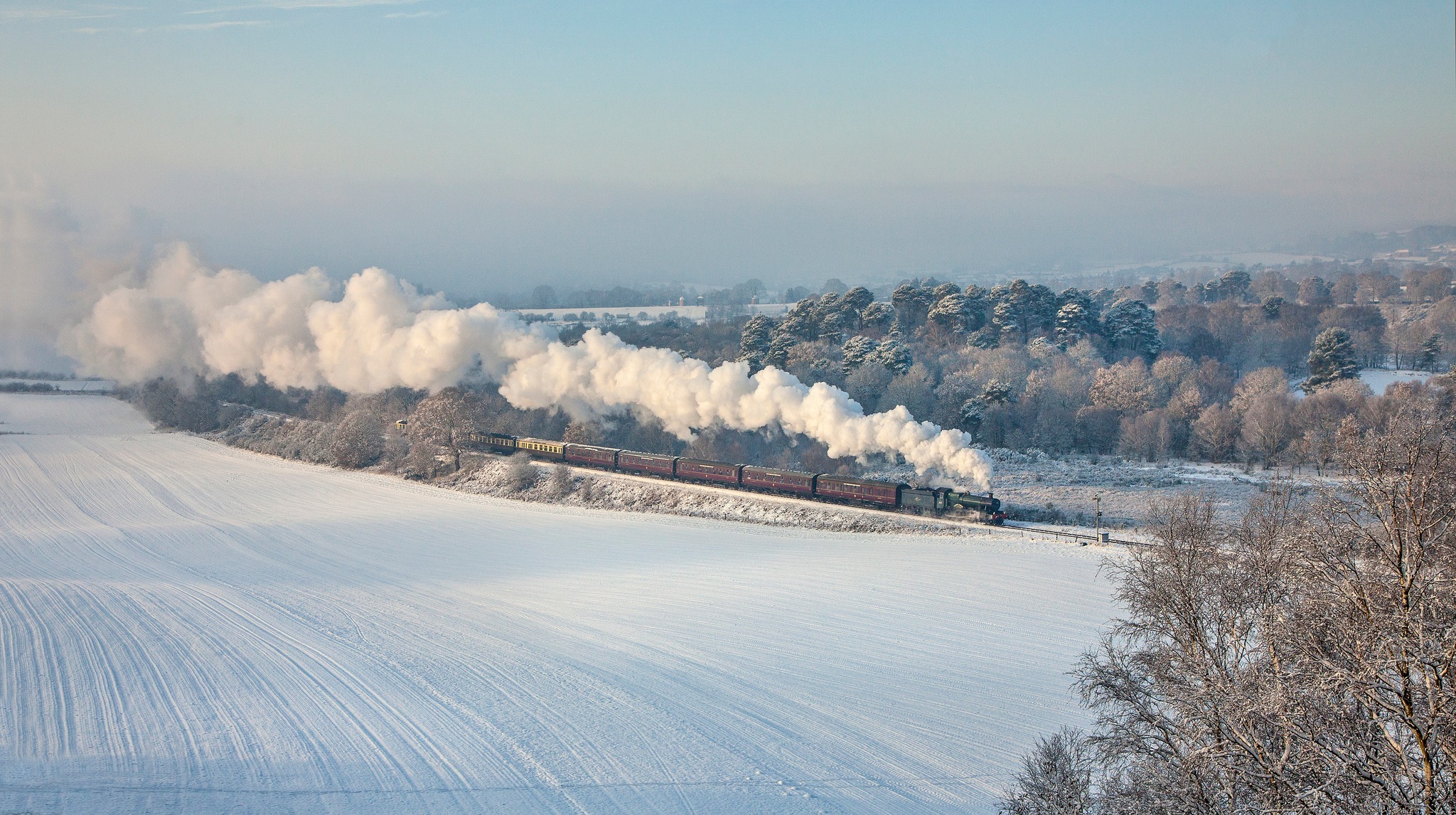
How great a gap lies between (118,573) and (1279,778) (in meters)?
43.3

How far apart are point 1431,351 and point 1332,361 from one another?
20.1 metres

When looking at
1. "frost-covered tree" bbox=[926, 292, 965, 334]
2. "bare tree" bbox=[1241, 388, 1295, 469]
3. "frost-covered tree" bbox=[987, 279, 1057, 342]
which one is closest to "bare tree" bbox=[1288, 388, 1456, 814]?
"bare tree" bbox=[1241, 388, 1295, 469]

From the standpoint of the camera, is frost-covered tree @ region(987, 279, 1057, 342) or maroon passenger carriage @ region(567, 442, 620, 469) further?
frost-covered tree @ region(987, 279, 1057, 342)

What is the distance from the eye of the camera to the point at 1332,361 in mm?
73438

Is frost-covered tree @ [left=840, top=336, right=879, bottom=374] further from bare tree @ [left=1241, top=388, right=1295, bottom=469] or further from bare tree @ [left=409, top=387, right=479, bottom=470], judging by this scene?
bare tree @ [left=409, top=387, right=479, bottom=470]

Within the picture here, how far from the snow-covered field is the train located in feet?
9.69

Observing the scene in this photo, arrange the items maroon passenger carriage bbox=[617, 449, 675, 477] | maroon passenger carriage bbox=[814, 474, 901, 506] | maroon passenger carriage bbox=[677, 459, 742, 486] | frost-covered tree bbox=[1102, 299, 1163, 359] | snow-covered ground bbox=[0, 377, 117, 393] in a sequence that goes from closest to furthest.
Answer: maroon passenger carriage bbox=[814, 474, 901, 506]
maroon passenger carriage bbox=[677, 459, 742, 486]
maroon passenger carriage bbox=[617, 449, 675, 477]
frost-covered tree bbox=[1102, 299, 1163, 359]
snow-covered ground bbox=[0, 377, 117, 393]

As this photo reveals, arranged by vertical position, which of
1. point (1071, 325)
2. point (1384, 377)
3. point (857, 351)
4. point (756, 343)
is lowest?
point (1384, 377)

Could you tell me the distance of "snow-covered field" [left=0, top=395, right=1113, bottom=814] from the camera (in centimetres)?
1936

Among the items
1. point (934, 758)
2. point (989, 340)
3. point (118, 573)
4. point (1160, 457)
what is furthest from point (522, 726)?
point (989, 340)

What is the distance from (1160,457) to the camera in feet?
212

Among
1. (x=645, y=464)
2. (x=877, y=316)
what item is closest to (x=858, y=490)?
(x=645, y=464)

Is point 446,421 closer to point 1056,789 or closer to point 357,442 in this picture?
point 357,442

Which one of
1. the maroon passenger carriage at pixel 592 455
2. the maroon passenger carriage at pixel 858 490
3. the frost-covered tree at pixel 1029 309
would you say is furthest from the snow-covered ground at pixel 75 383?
the frost-covered tree at pixel 1029 309
